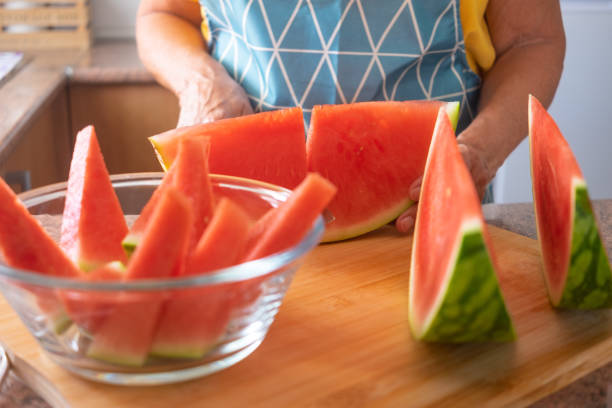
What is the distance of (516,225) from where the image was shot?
1150 millimetres

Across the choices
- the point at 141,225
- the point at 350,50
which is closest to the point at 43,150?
the point at 350,50

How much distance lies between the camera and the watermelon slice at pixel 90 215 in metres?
0.76

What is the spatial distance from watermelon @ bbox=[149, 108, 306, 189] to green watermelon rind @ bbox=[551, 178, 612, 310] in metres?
0.48

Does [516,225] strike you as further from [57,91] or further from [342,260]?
[57,91]

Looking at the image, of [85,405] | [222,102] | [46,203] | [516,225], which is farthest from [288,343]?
[222,102]

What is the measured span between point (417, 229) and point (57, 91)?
5.69 feet

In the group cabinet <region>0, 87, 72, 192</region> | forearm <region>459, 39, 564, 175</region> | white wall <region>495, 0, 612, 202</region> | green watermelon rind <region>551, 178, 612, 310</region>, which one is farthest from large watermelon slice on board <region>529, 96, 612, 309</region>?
white wall <region>495, 0, 612, 202</region>

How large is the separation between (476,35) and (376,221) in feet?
2.01

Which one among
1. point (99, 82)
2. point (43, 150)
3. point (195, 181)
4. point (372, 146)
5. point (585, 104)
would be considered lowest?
point (585, 104)

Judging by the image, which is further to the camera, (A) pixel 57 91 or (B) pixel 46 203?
(A) pixel 57 91

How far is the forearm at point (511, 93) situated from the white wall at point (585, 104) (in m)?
1.54

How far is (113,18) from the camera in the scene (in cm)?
303

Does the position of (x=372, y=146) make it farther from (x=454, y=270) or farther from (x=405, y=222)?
(x=454, y=270)

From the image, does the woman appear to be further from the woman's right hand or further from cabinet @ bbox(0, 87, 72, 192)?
cabinet @ bbox(0, 87, 72, 192)
